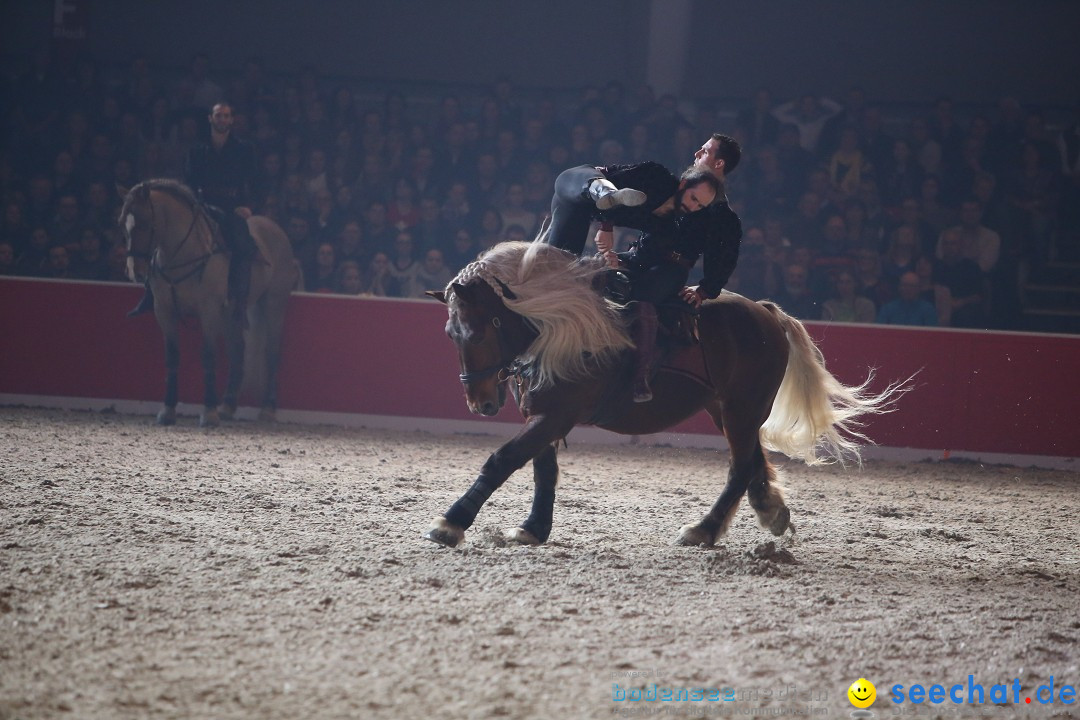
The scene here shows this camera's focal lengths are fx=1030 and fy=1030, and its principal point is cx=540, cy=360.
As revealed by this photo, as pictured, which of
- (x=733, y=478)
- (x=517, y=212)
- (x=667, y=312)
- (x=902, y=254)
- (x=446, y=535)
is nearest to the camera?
(x=446, y=535)

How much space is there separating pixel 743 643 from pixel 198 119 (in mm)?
9735

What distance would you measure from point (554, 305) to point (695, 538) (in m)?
1.26

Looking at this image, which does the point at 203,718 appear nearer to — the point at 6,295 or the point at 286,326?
the point at 286,326

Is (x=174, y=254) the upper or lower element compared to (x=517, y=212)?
lower

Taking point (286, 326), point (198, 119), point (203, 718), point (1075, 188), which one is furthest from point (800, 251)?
point (203, 718)

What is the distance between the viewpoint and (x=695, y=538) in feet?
14.9

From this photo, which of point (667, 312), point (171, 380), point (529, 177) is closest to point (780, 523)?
point (667, 312)

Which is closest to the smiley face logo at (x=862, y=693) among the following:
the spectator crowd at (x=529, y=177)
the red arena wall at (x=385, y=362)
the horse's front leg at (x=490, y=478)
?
the horse's front leg at (x=490, y=478)

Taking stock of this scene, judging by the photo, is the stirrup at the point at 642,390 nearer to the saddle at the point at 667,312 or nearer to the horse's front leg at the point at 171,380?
the saddle at the point at 667,312

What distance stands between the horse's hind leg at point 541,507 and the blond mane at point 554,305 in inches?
17.2

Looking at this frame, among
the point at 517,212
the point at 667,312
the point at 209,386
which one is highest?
the point at 517,212

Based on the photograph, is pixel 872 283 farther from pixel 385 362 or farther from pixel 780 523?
pixel 780 523

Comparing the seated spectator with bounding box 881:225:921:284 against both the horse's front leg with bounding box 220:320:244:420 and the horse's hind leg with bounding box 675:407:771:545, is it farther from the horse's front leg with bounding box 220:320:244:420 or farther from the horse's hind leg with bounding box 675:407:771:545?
the horse's front leg with bounding box 220:320:244:420

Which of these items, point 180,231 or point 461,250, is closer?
point 180,231
